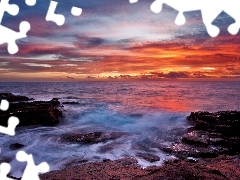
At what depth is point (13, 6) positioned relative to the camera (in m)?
6.02

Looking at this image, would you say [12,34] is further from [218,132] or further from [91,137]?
[218,132]

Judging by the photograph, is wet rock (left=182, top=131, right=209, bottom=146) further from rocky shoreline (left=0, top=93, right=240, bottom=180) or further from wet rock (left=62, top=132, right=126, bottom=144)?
wet rock (left=62, top=132, right=126, bottom=144)

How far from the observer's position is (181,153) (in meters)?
14.8

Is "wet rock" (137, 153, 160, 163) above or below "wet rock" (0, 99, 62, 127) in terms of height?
below

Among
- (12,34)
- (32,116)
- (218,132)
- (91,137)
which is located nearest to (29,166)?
(12,34)

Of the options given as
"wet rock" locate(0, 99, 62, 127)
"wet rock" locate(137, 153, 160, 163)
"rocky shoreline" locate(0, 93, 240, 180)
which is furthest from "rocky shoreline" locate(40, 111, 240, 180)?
"wet rock" locate(0, 99, 62, 127)

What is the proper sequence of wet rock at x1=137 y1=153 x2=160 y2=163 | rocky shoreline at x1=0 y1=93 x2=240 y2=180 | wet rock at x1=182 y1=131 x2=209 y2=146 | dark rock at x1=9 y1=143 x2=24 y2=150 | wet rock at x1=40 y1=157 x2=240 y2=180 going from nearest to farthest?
wet rock at x1=40 y1=157 x2=240 y2=180 < rocky shoreline at x1=0 y1=93 x2=240 y2=180 < wet rock at x1=137 y1=153 x2=160 y2=163 < dark rock at x1=9 y1=143 x2=24 y2=150 < wet rock at x1=182 y1=131 x2=209 y2=146

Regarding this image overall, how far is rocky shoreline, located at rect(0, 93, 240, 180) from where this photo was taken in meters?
9.23

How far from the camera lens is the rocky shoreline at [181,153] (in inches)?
363

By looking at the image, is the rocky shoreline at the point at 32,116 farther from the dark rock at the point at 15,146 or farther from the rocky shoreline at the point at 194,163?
the rocky shoreline at the point at 194,163

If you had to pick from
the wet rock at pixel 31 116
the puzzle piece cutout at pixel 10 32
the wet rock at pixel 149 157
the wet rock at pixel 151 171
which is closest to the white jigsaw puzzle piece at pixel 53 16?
the puzzle piece cutout at pixel 10 32

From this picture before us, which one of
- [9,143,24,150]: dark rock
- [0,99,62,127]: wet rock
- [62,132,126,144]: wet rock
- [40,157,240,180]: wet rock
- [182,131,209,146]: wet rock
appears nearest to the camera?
[40,157,240,180]: wet rock

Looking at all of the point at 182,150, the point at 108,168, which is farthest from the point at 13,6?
the point at 182,150

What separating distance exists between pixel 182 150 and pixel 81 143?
20.5ft
